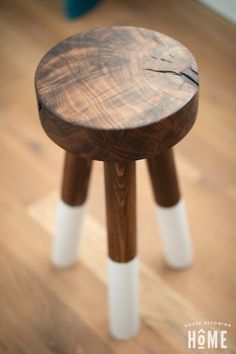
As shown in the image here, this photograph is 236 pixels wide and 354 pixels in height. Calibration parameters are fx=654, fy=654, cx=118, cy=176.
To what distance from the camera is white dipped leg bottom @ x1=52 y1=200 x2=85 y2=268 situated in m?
1.26

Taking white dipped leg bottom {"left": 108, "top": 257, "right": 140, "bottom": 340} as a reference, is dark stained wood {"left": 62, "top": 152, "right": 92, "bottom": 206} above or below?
above

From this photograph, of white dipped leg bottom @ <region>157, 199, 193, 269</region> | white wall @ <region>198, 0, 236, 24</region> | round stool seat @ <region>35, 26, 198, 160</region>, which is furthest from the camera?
white wall @ <region>198, 0, 236, 24</region>

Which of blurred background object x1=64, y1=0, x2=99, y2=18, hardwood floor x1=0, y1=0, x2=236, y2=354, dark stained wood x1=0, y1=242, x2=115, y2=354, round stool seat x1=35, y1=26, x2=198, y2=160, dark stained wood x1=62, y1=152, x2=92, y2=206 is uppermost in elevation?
round stool seat x1=35, y1=26, x2=198, y2=160

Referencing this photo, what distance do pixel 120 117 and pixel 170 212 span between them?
35 cm

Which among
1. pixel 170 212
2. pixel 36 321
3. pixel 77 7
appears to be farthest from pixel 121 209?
pixel 77 7

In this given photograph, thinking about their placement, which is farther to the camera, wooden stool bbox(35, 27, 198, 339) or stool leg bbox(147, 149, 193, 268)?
stool leg bbox(147, 149, 193, 268)

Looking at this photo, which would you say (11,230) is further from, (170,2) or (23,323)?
(170,2)

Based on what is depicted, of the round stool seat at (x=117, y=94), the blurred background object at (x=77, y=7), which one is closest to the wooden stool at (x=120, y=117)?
the round stool seat at (x=117, y=94)

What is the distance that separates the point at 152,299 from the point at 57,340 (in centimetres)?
21

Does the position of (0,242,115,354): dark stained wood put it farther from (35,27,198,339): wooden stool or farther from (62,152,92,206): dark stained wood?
(62,152,92,206): dark stained wood

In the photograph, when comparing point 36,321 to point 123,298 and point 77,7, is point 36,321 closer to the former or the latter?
point 123,298

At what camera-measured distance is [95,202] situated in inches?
59.9

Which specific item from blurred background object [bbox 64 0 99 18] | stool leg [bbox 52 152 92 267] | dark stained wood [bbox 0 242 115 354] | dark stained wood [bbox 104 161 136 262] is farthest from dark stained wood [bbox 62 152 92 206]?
blurred background object [bbox 64 0 99 18]

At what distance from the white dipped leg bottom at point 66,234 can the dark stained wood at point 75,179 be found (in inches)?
0.8
